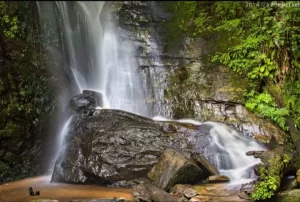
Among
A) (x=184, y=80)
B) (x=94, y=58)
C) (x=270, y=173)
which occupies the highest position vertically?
(x=94, y=58)

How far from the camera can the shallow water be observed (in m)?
5.78

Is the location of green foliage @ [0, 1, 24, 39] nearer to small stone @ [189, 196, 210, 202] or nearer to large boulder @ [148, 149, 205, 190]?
large boulder @ [148, 149, 205, 190]

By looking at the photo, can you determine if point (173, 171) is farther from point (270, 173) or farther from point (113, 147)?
point (270, 173)

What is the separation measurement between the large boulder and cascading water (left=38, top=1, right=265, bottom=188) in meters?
2.15

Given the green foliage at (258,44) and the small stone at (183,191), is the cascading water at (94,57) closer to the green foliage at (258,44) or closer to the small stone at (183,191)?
the green foliage at (258,44)

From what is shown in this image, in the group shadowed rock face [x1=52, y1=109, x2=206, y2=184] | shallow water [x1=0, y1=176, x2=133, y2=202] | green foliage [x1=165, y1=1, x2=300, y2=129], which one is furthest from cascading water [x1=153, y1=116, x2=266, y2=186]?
shallow water [x1=0, y1=176, x2=133, y2=202]

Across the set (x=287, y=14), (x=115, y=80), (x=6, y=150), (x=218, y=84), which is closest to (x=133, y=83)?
(x=115, y=80)

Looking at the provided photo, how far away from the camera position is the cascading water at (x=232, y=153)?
656cm

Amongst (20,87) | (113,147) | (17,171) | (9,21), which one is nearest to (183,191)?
(113,147)

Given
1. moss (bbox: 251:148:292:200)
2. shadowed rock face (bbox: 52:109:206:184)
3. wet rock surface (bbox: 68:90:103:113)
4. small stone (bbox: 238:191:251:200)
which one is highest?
wet rock surface (bbox: 68:90:103:113)

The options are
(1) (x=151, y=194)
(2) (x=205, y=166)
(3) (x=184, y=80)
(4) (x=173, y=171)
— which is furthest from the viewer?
(3) (x=184, y=80)

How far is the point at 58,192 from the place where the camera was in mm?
6094

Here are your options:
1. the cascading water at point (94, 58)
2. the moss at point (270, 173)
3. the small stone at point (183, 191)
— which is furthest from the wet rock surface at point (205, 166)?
the cascading water at point (94, 58)

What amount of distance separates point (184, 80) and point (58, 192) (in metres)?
5.61
